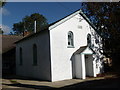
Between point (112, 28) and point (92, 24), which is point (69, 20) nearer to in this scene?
point (92, 24)

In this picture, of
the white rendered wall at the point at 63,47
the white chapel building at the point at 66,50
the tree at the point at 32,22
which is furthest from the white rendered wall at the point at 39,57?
the tree at the point at 32,22

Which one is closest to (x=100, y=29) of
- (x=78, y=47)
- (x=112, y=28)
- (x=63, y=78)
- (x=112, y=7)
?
(x=112, y=28)

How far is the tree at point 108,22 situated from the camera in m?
19.0

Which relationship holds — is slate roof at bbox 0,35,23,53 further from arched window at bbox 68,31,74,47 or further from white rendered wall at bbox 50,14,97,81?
white rendered wall at bbox 50,14,97,81

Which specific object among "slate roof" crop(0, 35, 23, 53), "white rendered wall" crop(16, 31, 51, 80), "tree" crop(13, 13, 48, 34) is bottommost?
"white rendered wall" crop(16, 31, 51, 80)

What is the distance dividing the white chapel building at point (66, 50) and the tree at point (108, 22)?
109 centimetres

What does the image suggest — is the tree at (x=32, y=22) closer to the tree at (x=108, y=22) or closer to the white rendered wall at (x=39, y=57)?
the white rendered wall at (x=39, y=57)

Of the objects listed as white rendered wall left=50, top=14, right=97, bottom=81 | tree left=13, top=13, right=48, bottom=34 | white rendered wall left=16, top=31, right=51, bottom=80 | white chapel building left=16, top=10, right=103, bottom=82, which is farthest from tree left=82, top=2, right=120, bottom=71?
tree left=13, top=13, right=48, bottom=34

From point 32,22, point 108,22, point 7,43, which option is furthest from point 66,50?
point 32,22

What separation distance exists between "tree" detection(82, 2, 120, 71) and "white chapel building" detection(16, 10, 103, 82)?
1094mm

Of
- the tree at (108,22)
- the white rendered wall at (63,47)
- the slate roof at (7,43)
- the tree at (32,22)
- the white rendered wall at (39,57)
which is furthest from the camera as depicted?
the tree at (32,22)

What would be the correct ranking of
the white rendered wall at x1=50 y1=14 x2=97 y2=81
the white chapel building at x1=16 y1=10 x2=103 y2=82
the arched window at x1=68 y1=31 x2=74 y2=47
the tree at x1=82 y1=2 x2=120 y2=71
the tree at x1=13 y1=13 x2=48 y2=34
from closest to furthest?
the white rendered wall at x1=50 y1=14 x2=97 y2=81 < the white chapel building at x1=16 y1=10 x2=103 y2=82 < the arched window at x1=68 y1=31 x2=74 y2=47 < the tree at x1=82 y1=2 x2=120 y2=71 < the tree at x1=13 y1=13 x2=48 y2=34

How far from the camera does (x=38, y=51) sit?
1781 cm

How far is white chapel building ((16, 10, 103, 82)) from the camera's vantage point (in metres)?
16.0
